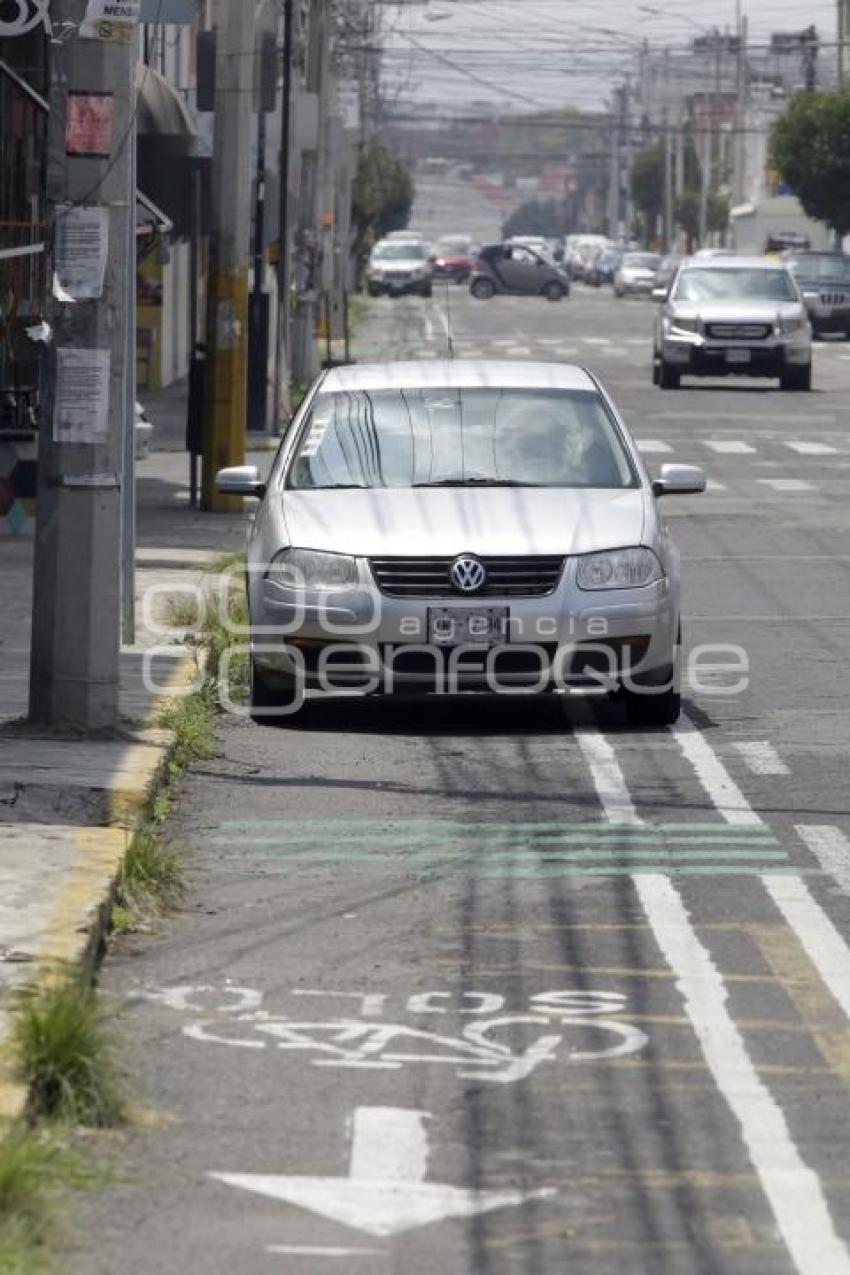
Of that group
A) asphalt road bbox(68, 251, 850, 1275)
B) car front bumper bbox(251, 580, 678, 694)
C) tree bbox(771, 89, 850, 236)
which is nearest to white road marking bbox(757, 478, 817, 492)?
asphalt road bbox(68, 251, 850, 1275)

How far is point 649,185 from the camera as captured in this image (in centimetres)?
15962

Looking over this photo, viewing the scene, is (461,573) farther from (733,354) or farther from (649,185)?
(649,185)

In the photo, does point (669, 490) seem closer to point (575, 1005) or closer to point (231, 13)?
point (575, 1005)

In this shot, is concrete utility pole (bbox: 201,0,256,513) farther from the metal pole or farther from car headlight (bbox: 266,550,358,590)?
car headlight (bbox: 266,550,358,590)

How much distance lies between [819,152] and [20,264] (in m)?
56.1

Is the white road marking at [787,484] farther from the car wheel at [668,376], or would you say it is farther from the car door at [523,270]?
the car door at [523,270]

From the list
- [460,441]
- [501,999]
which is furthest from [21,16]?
[501,999]

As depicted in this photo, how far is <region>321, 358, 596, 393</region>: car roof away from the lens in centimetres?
1327

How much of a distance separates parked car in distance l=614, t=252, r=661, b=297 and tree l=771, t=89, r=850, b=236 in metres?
11.5

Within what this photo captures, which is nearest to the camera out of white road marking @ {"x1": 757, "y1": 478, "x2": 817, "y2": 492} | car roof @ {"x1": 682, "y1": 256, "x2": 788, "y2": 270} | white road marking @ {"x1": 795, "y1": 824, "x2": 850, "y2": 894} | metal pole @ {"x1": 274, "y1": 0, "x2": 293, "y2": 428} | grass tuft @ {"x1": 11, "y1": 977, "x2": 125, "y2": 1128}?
grass tuft @ {"x1": 11, "y1": 977, "x2": 125, "y2": 1128}

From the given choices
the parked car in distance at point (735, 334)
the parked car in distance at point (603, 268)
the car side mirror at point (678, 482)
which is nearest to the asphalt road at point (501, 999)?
the car side mirror at point (678, 482)

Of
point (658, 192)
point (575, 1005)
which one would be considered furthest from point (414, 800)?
point (658, 192)

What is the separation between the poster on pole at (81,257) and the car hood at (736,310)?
1139 inches

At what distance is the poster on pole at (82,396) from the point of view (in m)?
10.7
